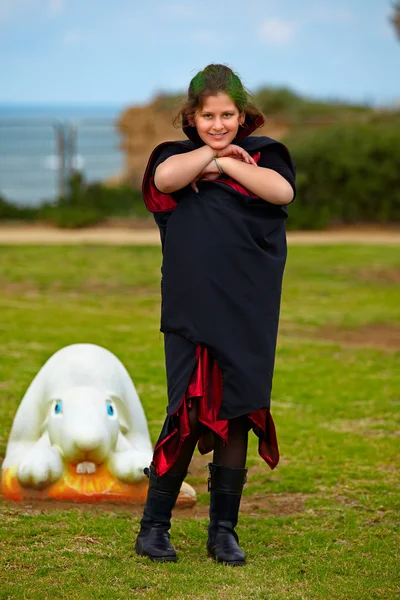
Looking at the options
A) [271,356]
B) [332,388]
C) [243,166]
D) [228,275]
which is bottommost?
[332,388]

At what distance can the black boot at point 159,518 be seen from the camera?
3.64m

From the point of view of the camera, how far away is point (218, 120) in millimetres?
3541

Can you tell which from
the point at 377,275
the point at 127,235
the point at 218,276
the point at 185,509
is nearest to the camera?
the point at 218,276

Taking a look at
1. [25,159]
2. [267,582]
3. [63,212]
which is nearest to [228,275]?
[267,582]

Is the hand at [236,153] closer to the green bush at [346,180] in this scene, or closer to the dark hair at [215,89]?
the dark hair at [215,89]

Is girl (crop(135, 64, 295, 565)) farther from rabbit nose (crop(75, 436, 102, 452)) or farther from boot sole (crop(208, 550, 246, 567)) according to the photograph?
rabbit nose (crop(75, 436, 102, 452))

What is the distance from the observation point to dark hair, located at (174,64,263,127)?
3539mm

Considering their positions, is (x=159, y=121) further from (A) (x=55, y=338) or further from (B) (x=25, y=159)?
(A) (x=55, y=338)

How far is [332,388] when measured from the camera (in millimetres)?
6754

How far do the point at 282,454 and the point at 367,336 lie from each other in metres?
3.30

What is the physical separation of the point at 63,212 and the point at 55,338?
7.91 m

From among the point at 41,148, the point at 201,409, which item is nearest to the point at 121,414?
the point at 201,409

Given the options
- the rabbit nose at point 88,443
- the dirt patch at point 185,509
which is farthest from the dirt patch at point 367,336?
the rabbit nose at point 88,443

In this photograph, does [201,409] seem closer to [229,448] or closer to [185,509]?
[229,448]
